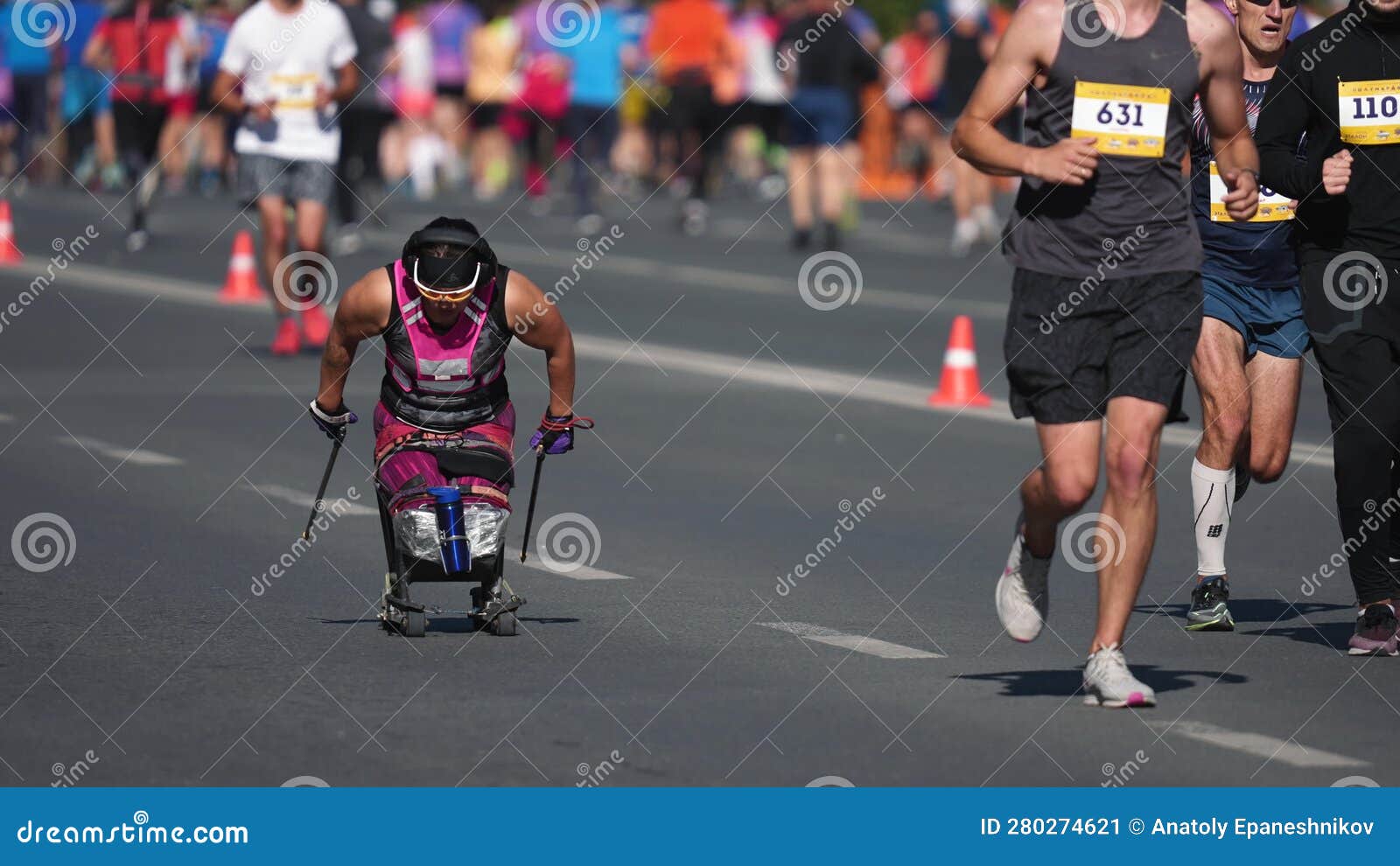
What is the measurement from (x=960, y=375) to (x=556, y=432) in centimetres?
632

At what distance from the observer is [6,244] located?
21.9 metres

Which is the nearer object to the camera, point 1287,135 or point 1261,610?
point 1287,135

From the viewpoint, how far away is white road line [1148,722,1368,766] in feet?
21.2

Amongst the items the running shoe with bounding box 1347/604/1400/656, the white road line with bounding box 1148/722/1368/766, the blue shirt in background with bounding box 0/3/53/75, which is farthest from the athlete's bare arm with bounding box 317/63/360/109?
the blue shirt in background with bounding box 0/3/53/75

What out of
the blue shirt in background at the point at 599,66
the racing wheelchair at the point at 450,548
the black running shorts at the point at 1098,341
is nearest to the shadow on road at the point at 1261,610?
the black running shorts at the point at 1098,341

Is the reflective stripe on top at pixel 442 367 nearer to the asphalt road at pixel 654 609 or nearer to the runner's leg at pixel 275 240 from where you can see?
the asphalt road at pixel 654 609

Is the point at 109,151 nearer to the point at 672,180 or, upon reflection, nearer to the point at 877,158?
the point at 672,180

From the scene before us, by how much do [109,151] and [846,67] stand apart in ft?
34.5

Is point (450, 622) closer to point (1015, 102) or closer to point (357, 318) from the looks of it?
point (357, 318)

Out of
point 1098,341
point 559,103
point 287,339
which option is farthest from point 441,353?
point 559,103

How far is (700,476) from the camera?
38.1 ft

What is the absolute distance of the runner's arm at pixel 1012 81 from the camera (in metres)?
6.98

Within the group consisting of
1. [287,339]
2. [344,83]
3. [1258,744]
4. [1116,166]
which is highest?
[1116,166]

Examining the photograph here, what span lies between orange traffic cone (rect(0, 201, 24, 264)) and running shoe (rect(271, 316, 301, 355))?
6.08m
